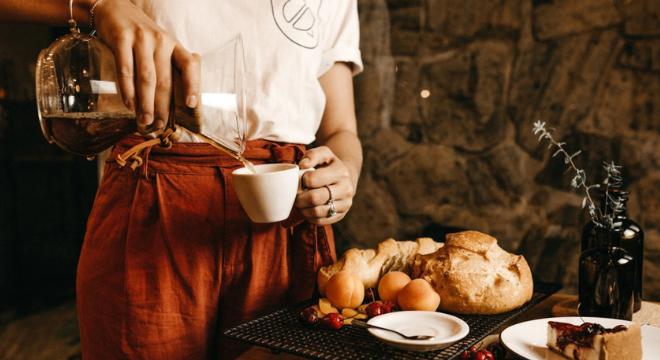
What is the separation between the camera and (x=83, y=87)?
747 mm

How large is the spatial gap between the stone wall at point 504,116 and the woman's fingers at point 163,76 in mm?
2062

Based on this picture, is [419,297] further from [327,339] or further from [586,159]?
[586,159]

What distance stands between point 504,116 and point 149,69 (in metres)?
2.13

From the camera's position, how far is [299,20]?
1258 mm

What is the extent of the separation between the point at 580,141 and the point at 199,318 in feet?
6.08

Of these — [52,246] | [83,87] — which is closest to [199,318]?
[83,87]

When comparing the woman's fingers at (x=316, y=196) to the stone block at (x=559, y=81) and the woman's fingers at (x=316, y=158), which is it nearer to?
the woman's fingers at (x=316, y=158)

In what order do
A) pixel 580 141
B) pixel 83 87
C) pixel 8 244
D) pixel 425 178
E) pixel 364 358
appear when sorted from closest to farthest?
pixel 83 87 < pixel 364 358 < pixel 580 141 < pixel 425 178 < pixel 8 244

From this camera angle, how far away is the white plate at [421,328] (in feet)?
2.95

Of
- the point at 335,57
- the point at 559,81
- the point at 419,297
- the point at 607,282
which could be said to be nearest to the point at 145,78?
the point at 419,297

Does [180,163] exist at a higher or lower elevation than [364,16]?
lower

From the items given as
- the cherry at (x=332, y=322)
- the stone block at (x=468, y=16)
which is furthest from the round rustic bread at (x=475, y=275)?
the stone block at (x=468, y=16)

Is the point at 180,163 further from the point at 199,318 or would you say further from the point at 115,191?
the point at 199,318

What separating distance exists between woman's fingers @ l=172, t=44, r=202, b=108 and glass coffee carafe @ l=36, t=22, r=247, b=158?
18 millimetres
